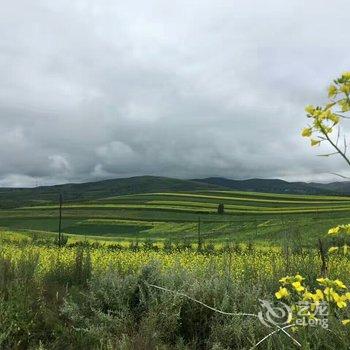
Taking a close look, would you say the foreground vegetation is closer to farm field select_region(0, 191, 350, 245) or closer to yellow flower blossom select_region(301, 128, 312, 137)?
yellow flower blossom select_region(301, 128, 312, 137)

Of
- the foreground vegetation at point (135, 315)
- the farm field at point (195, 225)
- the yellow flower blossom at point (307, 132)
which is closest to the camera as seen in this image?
the yellow flower blossom at point (307, 132)

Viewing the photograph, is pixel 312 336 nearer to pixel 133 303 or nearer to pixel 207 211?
pixel 133 303

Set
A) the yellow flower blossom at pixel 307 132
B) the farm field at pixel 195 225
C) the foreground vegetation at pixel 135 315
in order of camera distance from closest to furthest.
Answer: the yellow flower blossom at pixel 307 132
the foreground vegetation at pixel 135 315
the farm field at pixel 195 225

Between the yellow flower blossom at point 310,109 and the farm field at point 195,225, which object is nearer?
the yellow flower blossom at point 310,109

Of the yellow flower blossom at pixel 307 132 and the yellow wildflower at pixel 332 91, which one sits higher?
the yellow wildflower at pixel 332 91

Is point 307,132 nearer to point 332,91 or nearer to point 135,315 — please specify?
point 332,91

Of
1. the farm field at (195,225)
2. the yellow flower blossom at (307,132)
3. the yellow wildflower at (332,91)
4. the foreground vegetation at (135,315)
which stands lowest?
the farm field at (195,225)

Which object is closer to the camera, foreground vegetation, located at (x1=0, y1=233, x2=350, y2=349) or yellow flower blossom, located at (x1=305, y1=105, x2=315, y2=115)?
yellow flower blossom, located at (x1=305, y1=105, x2=315, y2=115)

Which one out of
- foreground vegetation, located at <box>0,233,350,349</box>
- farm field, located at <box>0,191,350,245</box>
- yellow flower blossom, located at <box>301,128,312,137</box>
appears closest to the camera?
yellow flower blossom, located at <box>301,128,312,137</box>

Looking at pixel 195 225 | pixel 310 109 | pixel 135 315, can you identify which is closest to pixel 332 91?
pixel 310 109

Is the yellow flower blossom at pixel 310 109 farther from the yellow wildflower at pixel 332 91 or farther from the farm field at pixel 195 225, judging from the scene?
the farm field at pixel 195 225

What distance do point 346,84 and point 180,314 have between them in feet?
15.2

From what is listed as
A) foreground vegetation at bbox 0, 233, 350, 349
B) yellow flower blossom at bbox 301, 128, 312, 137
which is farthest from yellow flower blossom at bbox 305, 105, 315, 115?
foreground vegetation at bbox 0, 233, 350, 349

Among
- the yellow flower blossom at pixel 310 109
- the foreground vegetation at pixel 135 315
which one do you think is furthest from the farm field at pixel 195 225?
the yellow flower blossom at pixel 310 109
